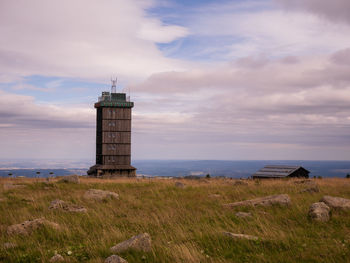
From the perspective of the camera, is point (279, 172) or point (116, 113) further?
point (116, 113)

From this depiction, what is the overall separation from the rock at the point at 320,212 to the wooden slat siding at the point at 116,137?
949 inches

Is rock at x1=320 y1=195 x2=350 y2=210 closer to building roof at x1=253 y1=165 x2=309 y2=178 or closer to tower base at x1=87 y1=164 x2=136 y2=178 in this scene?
building roof at x1=253 y1=165 x2=309 y2=178

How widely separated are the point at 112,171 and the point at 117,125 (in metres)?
4.20

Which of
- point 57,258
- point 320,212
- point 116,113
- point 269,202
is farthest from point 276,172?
point 57,258

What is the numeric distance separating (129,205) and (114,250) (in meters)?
5.64

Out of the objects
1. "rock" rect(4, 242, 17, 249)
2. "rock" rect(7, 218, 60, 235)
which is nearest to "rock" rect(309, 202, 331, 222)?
"rock" rect(7, 218, 60, 235)

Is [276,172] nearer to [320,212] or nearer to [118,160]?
[118,160]

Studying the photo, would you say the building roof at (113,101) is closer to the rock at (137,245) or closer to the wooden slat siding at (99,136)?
the wooden slat siding at (99,136)

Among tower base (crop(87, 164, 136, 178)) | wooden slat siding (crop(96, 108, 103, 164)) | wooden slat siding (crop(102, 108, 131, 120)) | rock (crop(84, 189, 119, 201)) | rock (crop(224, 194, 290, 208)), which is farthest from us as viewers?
wooden slat siding (crop(96, 108, 103, 164))

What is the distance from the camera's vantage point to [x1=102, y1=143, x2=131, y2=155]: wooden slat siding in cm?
3134

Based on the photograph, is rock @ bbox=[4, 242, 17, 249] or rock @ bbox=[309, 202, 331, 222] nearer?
rock @ bbox=[4, 242, 17, 249]

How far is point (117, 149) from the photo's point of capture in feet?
104

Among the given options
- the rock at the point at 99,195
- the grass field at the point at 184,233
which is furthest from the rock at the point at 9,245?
the rock at the point at 99,195

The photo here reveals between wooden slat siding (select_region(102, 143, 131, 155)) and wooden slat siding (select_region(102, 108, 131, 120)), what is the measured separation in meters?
2.48
